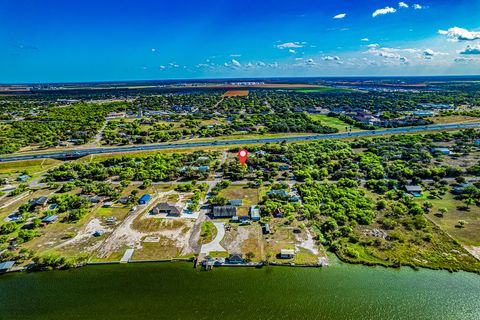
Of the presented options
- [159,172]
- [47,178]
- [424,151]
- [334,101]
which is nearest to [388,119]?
[424,151]

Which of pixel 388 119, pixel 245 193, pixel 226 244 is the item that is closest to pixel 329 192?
pixel 245 193

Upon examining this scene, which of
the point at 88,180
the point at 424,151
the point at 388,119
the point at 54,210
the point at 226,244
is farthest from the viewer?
the point at 388,119

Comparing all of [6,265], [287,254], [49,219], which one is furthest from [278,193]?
[6,265]

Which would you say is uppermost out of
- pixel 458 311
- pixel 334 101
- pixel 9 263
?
pixel 334 101

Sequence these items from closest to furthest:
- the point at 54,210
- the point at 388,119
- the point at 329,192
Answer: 1. the point at 54,210
2. the point at 329,192
3. the point at 388,119

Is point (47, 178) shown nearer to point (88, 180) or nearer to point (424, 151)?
point (88, 180)

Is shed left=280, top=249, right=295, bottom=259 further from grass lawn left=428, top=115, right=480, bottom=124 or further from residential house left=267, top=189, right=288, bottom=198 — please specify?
grass lawn left=428, top=115, right=480, bottom=124

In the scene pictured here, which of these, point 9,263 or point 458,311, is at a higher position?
point 9,263

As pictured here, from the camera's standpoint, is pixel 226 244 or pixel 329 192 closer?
pixel 226 244
